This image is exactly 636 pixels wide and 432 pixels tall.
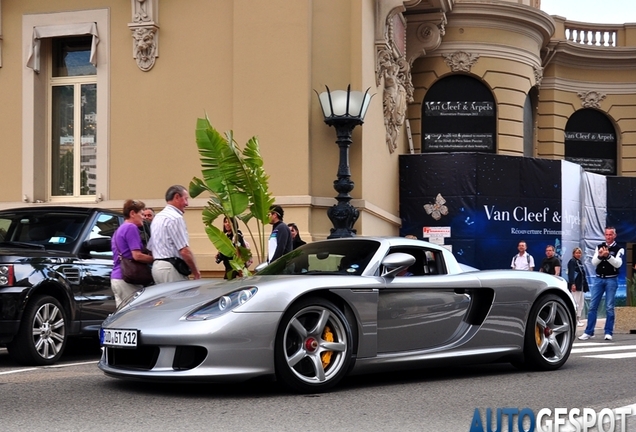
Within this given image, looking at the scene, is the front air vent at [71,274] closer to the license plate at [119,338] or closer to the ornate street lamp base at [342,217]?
the license plate at [119,338]

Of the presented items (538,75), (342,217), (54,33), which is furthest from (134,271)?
(538,75)

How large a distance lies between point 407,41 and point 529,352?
55.3ft

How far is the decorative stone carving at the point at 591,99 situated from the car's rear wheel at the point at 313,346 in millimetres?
26795

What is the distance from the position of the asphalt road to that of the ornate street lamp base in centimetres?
701

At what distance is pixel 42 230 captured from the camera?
11.5 meters

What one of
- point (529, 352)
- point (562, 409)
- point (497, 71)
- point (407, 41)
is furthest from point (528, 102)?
point (562, 409)

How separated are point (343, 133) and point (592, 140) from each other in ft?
59.8

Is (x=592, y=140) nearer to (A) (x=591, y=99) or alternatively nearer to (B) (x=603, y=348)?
(A) (x=591, y=99)

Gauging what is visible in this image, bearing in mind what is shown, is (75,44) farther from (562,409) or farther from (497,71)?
(562,409)

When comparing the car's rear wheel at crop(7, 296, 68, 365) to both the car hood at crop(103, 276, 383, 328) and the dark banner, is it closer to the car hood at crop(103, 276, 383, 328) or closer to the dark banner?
the car hood at crop(103, 276, 383, 328)

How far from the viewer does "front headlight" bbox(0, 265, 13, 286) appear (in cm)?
1002

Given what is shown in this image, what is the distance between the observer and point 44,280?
10.4 metres

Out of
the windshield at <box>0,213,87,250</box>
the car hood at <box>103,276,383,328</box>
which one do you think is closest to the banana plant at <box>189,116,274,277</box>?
the windshield at <box>0,213,87,250</box>

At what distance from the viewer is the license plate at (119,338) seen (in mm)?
7559
